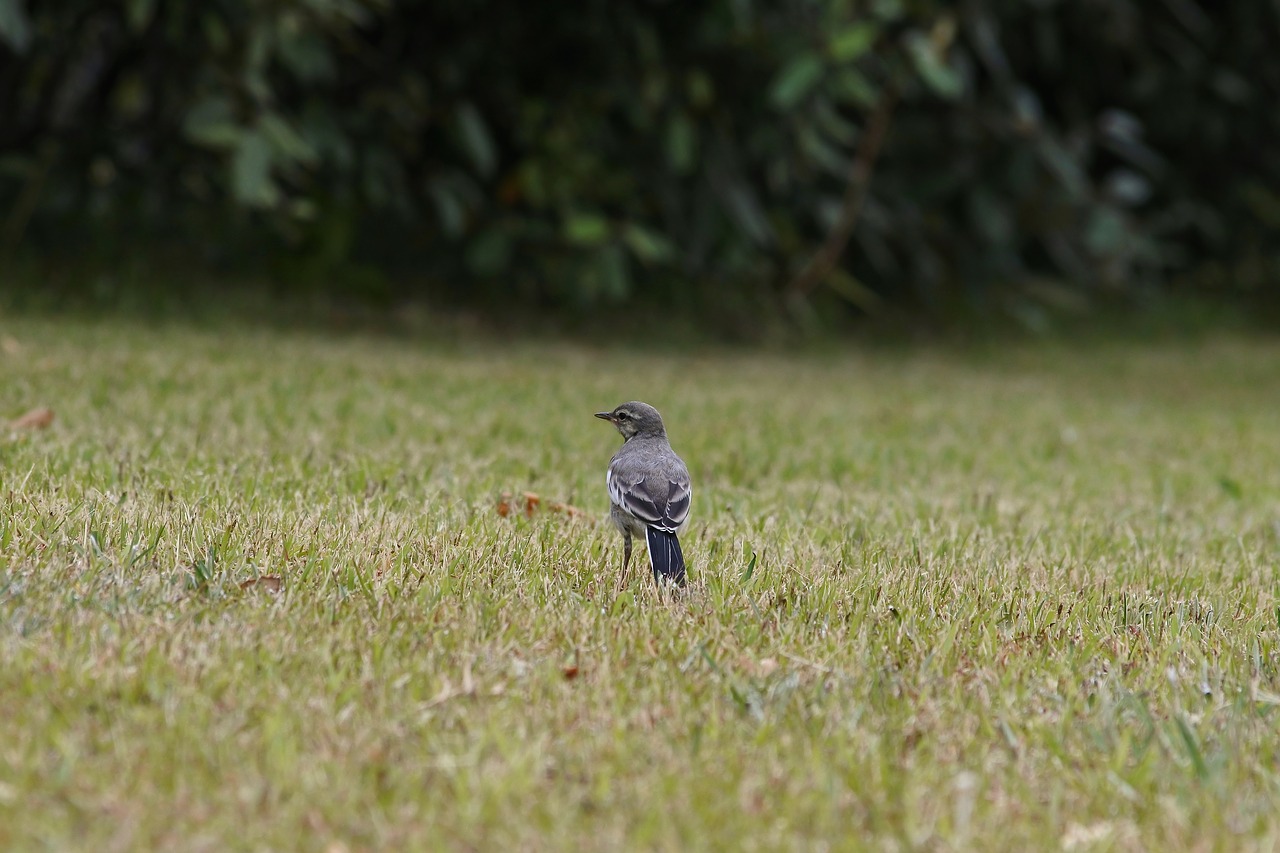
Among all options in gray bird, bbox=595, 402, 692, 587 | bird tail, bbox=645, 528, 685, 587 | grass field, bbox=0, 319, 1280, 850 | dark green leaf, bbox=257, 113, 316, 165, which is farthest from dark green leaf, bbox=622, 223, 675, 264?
bird tail, bbox=645, 528, 685, 587

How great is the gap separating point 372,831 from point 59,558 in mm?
1642

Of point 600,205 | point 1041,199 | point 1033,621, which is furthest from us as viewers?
point 1041,199

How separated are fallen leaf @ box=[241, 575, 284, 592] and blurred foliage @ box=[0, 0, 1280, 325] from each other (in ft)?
16.9

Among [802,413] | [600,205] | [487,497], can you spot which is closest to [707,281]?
[600,205]

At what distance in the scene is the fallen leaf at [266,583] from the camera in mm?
3453

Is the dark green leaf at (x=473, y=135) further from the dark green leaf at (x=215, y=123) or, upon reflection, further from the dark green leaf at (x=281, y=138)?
the dark green leaf at (x=215, y=123)

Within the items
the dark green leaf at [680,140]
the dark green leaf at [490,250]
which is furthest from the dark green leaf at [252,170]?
the dark green leaf at [680,140]

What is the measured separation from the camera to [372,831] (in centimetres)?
228

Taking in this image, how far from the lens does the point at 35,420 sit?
5484 mm

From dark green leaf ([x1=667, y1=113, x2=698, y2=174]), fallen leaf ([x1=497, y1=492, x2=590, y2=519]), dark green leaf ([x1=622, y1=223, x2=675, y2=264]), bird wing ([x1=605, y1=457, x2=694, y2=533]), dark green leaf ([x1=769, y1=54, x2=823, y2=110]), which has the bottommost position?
fallen leaf ([x1=497, y1=492, x2=590, y2=519])

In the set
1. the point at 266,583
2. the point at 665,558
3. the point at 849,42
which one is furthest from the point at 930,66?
the point at 266,583

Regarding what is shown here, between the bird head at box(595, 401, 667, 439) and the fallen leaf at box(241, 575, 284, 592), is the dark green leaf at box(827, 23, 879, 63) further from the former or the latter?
the fallen leaf at box(241, 575, 284, 592)

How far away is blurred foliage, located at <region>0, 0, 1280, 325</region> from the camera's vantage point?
30.9ft

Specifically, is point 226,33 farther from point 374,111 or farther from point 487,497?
point 487,497
